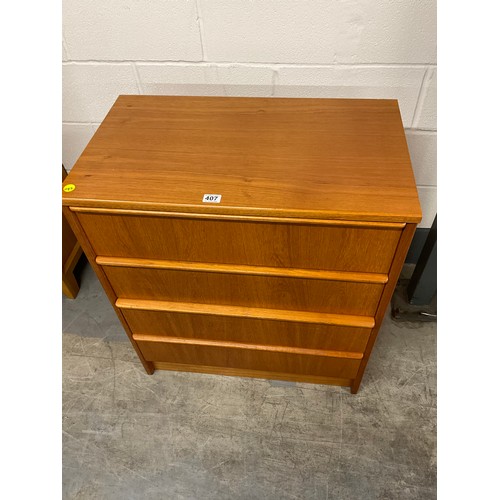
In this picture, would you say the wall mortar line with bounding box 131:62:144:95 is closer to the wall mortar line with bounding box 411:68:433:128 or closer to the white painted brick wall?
the white painted brick wall

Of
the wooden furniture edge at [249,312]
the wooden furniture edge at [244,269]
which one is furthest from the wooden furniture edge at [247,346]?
the wooden furniture edge at [244,269]

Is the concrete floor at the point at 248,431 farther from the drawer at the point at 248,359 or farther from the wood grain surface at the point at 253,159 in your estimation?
the wood grain surface at the point at 253,159

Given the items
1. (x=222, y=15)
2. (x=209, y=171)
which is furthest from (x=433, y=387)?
(x=222, y=15)

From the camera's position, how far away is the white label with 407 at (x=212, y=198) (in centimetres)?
82

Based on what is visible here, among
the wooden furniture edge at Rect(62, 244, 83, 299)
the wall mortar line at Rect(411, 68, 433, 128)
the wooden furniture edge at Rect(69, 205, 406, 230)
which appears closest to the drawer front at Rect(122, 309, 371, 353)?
the wooden furniture edge at Rect(69, 205, 406, 230)

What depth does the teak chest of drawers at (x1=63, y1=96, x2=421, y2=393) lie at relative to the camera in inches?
32.4

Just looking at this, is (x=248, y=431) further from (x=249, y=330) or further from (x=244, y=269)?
(x=244, y=269)

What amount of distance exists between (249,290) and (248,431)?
0.55 meters

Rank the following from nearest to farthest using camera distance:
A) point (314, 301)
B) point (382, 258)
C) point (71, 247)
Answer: point (382, 258), point (314, 301), point (71, 247)

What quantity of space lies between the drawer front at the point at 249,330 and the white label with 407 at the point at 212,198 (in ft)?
1.27

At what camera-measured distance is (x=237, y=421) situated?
131 centimetres

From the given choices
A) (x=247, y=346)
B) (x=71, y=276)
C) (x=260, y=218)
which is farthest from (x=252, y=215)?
(x=71, y=276)

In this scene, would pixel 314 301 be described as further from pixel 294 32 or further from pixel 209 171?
pixel 294 32

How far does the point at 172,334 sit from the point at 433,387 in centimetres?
86
